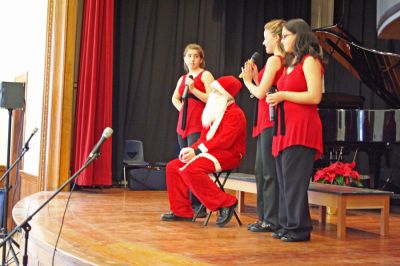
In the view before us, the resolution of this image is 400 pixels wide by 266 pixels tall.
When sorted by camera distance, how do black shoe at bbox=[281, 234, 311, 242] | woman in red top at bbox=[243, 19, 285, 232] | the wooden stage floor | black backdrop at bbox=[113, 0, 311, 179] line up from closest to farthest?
the wooden stage floor < black shoe at bbox=[281, 234, 311, 242] < woman in red top at bbox=[243, 19, 285, 232] < black backdrop at bbox=[113, 0, 311, 179]

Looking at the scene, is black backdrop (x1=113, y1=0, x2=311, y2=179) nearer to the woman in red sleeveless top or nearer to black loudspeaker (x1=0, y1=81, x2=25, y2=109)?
black loudspeaker (x1=0, y1=81, x2=25, y2=109)

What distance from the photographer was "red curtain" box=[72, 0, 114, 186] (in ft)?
21.0

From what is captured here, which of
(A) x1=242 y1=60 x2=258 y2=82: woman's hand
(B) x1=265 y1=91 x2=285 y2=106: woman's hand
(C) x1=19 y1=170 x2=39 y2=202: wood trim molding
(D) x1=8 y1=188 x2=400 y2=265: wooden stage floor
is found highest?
(A) x1=242 y1=60 x2=258 y2=82: woman's hand

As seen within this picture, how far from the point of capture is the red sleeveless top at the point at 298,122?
3023 mm

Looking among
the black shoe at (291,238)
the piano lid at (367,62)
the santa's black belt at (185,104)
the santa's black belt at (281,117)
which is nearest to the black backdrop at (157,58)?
the piano lid at (367,62)

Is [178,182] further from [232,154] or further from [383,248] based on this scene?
[383,248]

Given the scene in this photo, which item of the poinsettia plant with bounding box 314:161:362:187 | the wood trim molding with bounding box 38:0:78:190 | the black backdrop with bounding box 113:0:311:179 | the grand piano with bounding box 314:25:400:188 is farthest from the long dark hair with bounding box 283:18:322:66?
the black backdrop with bounding box 113:0:311:179

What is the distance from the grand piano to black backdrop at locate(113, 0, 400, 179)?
1.40 meters

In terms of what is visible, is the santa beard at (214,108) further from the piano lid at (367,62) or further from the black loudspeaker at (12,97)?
the piano lid at (367,62)

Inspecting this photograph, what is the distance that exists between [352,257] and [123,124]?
16.5 feet

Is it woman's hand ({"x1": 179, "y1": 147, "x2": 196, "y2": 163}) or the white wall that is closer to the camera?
woman's hand ({"x1": 179, "y1": 147, "x2": 196, "y2": 163})

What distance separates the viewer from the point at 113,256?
271cm

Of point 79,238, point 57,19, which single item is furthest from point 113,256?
point 57,19

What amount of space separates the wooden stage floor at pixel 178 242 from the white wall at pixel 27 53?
7.58 ft
